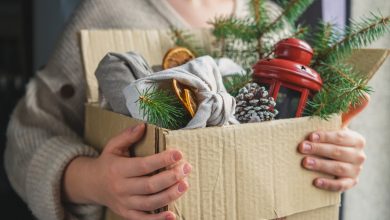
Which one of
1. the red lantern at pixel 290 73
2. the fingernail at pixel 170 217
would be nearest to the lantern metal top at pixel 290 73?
the red lantern at pixel 290 73

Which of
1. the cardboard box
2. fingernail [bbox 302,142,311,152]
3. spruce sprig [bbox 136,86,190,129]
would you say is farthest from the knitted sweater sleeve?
fingernail [bbox 302,142,311,152]

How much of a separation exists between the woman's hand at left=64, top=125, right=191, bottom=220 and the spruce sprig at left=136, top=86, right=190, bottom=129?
2cm

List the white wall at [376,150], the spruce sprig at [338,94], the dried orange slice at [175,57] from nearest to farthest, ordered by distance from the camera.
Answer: the spruce sprig at [338,94], the dried orange slice at [175,57], the white wall at [376,150]

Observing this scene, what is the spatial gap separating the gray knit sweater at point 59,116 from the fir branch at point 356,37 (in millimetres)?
346

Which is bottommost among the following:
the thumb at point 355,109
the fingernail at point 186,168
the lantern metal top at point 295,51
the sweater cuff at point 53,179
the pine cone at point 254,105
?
the sweater cuff at point 53,179

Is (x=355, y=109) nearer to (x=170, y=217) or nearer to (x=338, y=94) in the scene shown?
(x=338, y=94)

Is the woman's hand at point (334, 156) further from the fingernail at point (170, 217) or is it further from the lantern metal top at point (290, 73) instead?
the fingernail at point (170, 217)

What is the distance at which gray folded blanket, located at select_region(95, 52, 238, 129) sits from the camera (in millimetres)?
505

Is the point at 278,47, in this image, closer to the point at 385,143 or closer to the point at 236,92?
the point at 236,92

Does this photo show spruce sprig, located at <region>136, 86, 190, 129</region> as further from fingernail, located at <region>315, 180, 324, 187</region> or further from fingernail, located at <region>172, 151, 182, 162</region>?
fingernail, located at <region>315, 180, 324, 187</region>

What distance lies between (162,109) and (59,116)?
0.41 metres

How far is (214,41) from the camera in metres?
0.83

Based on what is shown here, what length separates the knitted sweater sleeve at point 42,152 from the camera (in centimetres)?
71

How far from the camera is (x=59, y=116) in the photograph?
2.76 ft
